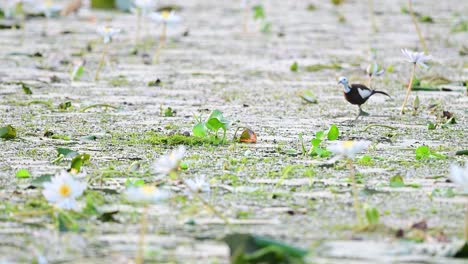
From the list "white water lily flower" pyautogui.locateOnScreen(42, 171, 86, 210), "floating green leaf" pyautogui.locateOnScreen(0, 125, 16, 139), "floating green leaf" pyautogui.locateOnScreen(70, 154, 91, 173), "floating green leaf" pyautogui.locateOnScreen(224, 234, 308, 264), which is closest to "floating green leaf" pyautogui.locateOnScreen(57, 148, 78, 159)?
"floating green leaf" pyautogui.locateOnScreen(70, 154, 91, 173)

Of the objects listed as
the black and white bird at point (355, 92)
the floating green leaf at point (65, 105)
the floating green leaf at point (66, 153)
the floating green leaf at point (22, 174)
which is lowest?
the floating green leaf at point (22, 174)

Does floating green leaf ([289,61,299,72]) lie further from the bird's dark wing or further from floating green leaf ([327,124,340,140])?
floating green leaf ([327,124,340,140])

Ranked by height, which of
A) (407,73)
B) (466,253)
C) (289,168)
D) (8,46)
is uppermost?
(8,46)

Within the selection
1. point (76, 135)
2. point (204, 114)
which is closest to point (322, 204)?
point (76, 135)

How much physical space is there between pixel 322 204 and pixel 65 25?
6.62m

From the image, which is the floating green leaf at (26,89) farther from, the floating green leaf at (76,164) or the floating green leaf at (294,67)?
the floating green leaf at (76,164)

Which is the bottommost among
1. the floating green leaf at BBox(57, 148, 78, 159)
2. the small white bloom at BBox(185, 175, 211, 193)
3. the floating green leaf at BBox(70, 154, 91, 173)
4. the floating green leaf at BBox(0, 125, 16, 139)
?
the small white bloom at BBox(185, 175, 211, 193)

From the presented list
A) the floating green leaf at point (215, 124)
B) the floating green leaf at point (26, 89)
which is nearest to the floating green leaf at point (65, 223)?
the floating green leaf at point (215, 124)

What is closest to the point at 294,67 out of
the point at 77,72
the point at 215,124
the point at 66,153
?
the point at 77,72

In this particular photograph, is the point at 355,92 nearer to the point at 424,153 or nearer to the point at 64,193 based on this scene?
the point at 424,153

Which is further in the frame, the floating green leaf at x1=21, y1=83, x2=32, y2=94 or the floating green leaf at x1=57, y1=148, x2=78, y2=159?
the floating green leaf at x1=21, y1=83, x2=32, y2=94

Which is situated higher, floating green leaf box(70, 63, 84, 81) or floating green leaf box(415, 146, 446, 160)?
floating green leaf box(70, 63, 84, 81)

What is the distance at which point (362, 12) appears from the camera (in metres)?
10.9

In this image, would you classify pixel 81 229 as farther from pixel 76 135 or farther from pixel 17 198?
pixel 76 135
